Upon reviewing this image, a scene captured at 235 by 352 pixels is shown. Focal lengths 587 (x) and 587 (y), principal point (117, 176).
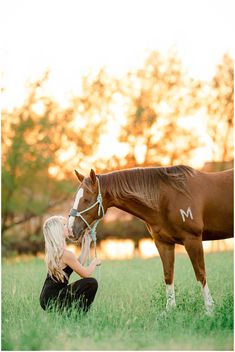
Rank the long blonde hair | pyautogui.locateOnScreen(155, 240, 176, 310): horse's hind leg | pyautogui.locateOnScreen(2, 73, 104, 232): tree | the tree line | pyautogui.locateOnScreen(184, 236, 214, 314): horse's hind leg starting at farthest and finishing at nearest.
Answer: pyautogui.locateOnScreen(2, 73, 104, 232): tree, the tree line, pyautogui.locateOnScreen(155, 240, 176, 310): horse's hind leg, pyautogui.locateOnScreen(184, 236, 214, 314): horse's hind leg, the long blonde hair

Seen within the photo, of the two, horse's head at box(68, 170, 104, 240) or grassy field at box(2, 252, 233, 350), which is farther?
horse's head at box(68, 170, 104, 240)

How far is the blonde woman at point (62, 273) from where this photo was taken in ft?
15.1

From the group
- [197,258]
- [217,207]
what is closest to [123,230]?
[217,207]

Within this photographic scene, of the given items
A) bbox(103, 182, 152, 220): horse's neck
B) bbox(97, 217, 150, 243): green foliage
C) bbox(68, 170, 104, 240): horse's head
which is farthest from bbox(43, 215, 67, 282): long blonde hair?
bbox(97, 217, 150, 243): green foliage

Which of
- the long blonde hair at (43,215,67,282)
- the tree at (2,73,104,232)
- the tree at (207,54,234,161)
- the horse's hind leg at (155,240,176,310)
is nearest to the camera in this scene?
the long blonde hair at (43,215,67,282)

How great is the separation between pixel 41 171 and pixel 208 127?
461 centimetres

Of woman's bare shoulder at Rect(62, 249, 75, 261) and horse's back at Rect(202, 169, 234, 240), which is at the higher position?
horse's back at Rect(202, 169, 234, 240)

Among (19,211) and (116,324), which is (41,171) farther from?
(116,324)

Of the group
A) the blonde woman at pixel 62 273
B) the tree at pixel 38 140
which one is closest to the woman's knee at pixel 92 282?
the blonde woman at pixel 62 273

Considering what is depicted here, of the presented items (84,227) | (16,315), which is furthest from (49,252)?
(16,315)

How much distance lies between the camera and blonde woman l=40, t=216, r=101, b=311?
15.1 feet

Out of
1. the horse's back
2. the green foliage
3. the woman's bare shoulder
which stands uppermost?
the horse's back

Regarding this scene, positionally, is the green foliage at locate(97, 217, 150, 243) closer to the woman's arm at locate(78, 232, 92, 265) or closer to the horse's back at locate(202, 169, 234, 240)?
the horse's back at locate(202, 169, 234, 240)

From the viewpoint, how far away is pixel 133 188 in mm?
4891
